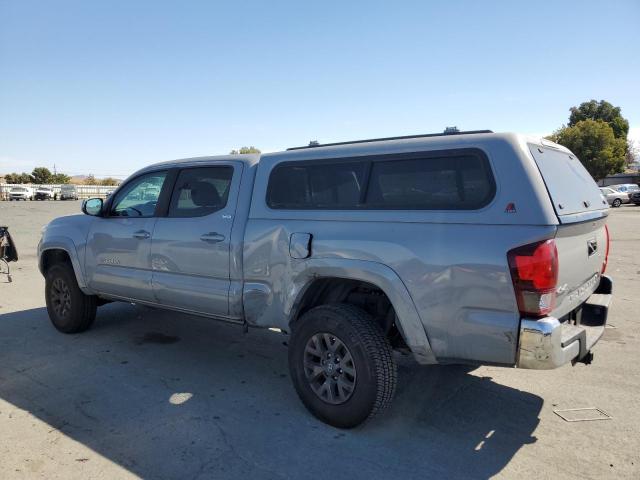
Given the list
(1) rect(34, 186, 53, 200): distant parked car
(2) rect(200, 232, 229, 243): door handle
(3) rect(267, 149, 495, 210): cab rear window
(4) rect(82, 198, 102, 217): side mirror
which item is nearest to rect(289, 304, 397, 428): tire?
(3) rect(267, 149, 495, 210): cab rear window

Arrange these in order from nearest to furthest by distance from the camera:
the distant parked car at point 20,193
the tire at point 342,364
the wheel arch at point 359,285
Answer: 1. the wheel arch at point 359,285
2. the tire at point 342,364
3. the distant parked car at point 20,193

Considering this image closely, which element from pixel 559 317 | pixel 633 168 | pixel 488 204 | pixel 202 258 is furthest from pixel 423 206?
pixel 633 168

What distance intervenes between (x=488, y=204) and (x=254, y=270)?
192cm

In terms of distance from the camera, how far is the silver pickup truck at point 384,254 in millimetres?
2846

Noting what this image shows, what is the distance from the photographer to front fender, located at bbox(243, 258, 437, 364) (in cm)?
318

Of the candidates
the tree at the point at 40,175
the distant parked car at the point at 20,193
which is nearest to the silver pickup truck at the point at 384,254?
the distant parked car at the point at 20,193

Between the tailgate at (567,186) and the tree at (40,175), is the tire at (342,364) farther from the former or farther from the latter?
the tree at (40,175)

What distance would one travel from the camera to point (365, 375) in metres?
3.29

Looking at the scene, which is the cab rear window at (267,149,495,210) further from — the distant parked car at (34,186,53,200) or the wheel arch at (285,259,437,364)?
the distant parked car at (34,186,53,200)

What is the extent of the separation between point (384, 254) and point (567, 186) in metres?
1.32

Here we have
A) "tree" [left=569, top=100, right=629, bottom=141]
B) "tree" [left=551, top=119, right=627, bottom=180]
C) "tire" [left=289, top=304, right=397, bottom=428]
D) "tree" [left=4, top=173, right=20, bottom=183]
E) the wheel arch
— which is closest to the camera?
the wheel arch

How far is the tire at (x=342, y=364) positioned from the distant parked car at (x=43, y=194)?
163 feet

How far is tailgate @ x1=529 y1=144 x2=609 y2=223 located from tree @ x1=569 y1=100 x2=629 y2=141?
186ft

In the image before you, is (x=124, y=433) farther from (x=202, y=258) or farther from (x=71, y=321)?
(x=71, y=321)
